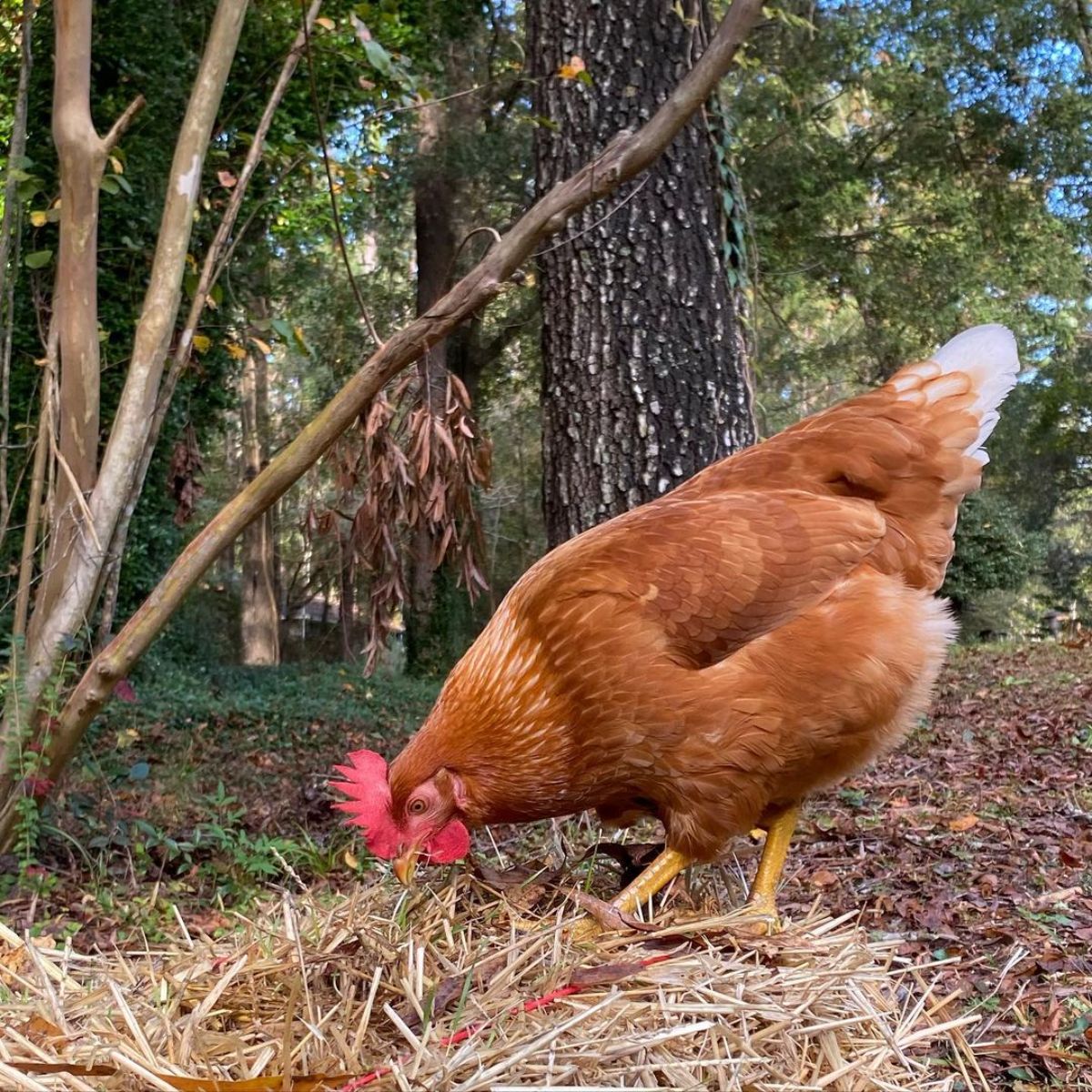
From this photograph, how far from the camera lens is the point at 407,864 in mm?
2176

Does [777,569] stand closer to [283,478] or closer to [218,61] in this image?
[283,478]

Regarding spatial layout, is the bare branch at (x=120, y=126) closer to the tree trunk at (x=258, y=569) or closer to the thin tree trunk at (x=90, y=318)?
the thin tree trunk at (x=90, y=318)

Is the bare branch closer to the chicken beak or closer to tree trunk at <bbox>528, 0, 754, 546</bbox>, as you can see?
tree trunk at <bbox>528, 0, 754, 546</bbox>

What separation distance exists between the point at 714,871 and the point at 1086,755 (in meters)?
4.52

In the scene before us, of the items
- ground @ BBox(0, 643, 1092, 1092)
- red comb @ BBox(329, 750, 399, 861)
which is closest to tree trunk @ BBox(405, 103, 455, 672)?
ground @ BBox(0, 643, 1092, 1092)

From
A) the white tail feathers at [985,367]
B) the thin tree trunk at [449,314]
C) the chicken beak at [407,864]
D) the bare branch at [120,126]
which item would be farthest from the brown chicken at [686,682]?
the bare branch at [120,126]

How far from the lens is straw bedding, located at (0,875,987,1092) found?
154 centimetres

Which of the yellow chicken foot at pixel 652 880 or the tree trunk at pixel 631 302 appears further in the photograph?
the tree trunk at pixel 631 302

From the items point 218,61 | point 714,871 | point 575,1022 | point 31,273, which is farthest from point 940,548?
point 31,273

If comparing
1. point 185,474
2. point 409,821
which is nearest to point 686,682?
point 409,821

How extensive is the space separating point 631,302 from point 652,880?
289cm

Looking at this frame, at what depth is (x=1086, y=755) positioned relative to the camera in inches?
240

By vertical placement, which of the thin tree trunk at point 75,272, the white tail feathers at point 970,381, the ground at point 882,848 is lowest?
the ground at point 882,848

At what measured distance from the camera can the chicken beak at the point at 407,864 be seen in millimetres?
2166
